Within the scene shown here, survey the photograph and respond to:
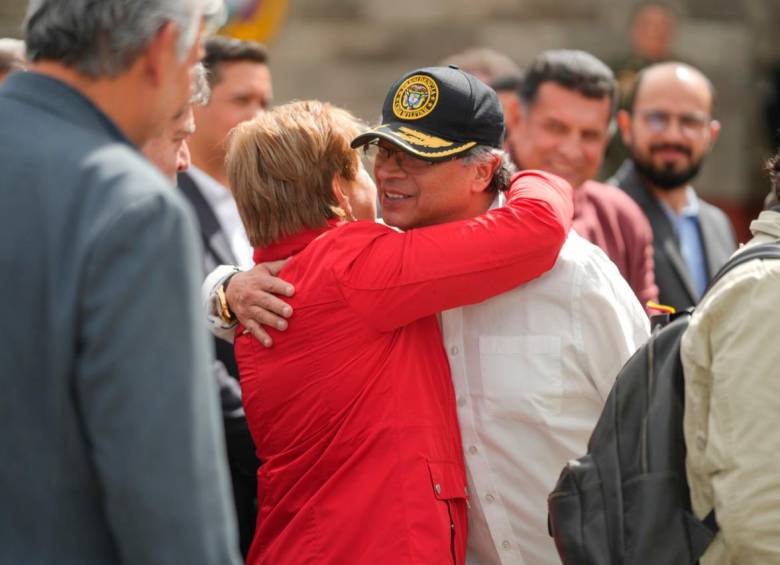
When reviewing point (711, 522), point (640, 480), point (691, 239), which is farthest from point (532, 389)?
point (691, 239)

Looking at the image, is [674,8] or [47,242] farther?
[674,8]

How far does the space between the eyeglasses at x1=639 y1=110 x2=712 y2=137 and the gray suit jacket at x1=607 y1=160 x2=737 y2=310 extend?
24 cm

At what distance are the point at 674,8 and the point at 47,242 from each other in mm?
8537

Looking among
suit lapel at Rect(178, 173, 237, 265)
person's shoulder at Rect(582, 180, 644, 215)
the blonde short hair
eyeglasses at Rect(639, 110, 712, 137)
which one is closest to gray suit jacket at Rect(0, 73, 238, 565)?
the blonde short hair

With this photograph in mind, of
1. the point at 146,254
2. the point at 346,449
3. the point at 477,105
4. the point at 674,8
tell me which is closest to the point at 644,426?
the point at 346,449

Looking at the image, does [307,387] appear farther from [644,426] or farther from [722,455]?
[722,455]

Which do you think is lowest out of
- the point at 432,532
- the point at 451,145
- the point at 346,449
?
the point at 432,532

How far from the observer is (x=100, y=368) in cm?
165

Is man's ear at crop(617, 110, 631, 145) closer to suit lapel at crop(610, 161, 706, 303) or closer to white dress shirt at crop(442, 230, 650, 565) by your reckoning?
suit lapel at crop(610, 161, 706, 303)

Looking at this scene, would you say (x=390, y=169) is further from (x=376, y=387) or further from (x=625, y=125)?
(x=625, y=125)

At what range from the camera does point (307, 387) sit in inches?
103

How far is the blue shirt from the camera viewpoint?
5.01m

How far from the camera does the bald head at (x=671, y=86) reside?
17.6 feet

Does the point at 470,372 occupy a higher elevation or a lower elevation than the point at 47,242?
lower
